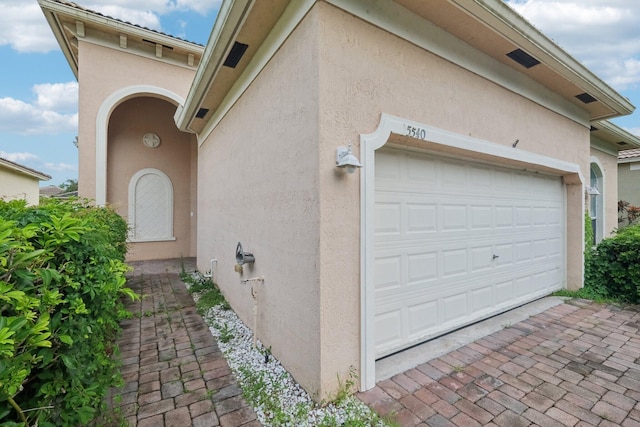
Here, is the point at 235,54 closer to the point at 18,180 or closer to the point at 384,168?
the point at 384,168

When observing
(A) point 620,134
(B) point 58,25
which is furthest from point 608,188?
(B) point 58,25

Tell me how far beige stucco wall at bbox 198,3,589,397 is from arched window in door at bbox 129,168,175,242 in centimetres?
692

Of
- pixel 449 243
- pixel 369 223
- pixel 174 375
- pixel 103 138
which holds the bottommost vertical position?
pixel 174 375

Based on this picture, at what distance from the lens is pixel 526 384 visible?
304 centimetres

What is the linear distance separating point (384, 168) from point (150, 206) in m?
9.30

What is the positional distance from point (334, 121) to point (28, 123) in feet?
161

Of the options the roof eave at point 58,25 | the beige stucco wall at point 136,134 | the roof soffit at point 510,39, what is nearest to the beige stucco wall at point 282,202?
the roof soffit at point 510,39

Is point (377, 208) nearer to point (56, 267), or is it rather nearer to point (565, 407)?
point (565, 407)

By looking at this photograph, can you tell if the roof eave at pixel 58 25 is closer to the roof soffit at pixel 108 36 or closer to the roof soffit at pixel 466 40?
the roof soffit at pixel 108 36

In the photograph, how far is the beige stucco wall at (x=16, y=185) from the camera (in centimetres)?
903

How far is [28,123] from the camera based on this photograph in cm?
3534

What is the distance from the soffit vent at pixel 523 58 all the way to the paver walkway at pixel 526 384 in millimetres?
4043

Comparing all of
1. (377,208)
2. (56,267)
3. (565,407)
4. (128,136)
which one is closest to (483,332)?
(565,407)

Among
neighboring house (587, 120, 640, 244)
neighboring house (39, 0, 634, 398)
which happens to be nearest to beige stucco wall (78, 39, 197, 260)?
neighboring house (39, 0, 634, 398)
